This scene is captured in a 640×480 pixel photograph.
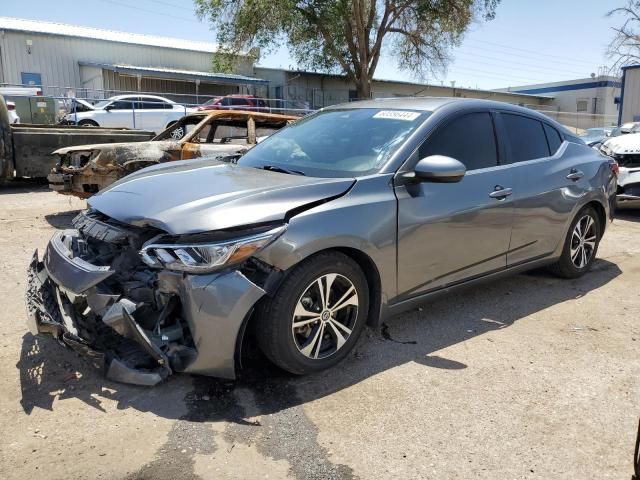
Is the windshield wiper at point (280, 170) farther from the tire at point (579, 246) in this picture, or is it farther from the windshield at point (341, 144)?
the tire at point (579, 246)

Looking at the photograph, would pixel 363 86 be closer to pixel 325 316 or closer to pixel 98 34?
pixel 98 34

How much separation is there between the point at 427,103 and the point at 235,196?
178 centimetres

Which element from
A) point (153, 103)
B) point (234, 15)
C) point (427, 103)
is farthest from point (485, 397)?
point (234, 15)

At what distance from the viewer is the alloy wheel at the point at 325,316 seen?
3143mm

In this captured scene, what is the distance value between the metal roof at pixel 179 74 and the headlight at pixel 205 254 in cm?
2973

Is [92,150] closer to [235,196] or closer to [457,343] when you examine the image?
[235,196]

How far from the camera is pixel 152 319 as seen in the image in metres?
2.96

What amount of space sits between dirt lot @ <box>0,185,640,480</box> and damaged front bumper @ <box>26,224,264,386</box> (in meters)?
0.24

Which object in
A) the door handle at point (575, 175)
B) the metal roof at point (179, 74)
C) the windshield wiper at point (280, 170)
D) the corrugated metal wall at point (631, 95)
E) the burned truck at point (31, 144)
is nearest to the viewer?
the windshield wiper at point (280, 170)

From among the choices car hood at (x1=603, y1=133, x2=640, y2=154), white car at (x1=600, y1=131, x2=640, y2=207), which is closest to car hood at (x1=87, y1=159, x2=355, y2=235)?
white car at (x1=600, y1=131, x2=640, y2=207)

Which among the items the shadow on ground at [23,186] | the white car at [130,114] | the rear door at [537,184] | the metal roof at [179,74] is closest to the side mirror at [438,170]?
the rear door at [537,184]

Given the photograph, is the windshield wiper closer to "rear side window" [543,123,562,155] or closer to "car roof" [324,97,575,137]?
"car roof" [324,97,575,137]

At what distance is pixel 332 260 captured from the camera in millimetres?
3182

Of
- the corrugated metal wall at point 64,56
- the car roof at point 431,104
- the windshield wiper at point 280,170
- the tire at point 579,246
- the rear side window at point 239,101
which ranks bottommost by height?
the tire at point 579,246
